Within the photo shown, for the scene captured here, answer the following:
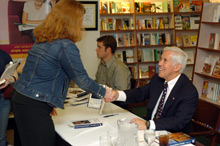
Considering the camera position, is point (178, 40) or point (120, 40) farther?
point (178, 40)

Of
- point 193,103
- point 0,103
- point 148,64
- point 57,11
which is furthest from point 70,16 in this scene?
point 148,64

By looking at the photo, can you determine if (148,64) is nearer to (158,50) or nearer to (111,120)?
(158,50)

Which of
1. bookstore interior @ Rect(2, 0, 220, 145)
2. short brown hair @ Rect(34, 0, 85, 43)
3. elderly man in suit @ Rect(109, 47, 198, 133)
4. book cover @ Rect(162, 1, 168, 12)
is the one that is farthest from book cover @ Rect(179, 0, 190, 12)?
short brown hair @ Rect(34, 0, 85, 43)

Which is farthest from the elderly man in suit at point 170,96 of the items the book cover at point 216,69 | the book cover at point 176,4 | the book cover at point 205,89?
the book cover at point 176,4

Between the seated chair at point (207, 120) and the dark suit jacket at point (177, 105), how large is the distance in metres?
0.22

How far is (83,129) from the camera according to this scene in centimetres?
253

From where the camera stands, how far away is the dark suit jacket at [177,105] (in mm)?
2520

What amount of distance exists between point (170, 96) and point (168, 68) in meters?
0.26

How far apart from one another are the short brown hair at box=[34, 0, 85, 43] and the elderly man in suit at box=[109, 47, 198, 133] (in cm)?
91

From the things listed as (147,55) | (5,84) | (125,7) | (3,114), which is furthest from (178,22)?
(5,84)

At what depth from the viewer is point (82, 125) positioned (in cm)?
256

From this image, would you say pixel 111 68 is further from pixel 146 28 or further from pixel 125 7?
pixel 146 28

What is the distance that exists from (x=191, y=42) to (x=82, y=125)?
5.90 meters

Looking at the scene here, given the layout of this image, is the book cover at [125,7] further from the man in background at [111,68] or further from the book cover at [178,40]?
the man in background at [111,68]
